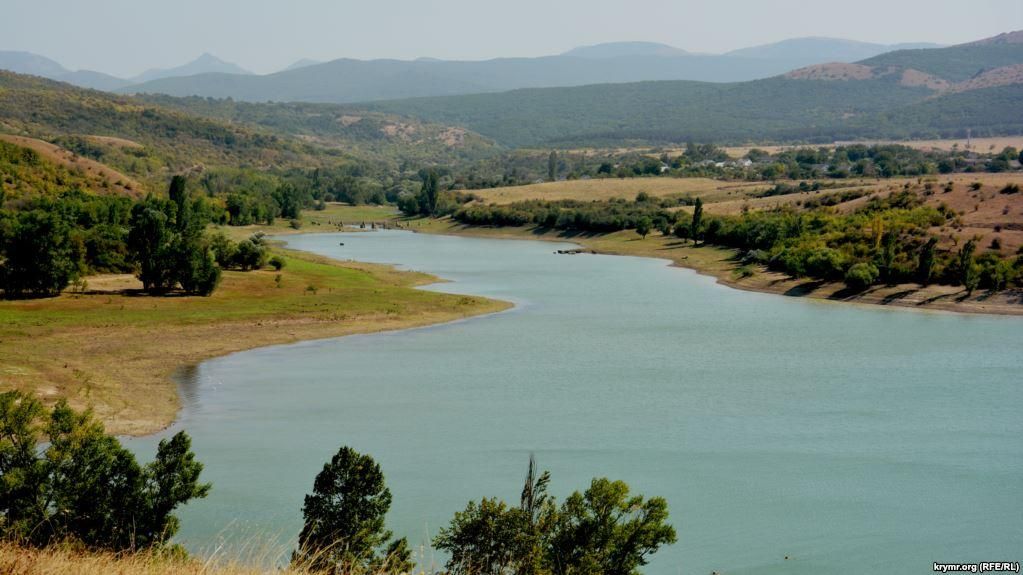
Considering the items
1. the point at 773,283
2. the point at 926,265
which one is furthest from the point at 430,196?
the point at 926,265

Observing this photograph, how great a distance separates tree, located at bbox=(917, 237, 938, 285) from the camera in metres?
55.7

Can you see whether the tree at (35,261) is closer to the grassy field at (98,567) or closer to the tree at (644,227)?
the grassy field at (98,567)

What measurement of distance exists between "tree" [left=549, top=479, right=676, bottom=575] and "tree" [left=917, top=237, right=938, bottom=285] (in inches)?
1742

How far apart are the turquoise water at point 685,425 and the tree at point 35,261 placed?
1144 centimetres

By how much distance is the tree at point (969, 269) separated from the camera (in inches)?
2116

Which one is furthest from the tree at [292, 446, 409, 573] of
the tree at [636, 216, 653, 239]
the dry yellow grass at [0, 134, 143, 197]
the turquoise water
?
the dry yellow grass at [0, 134, 143, 197]

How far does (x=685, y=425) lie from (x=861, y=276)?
30780 millimetres

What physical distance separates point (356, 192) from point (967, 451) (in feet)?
411

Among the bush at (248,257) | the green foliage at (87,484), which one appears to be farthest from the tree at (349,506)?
the bush at (248,257)

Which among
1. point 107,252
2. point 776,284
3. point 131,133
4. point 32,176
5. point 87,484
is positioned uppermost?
point 131,133

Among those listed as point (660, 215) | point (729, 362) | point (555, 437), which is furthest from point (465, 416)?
point (660, 215)

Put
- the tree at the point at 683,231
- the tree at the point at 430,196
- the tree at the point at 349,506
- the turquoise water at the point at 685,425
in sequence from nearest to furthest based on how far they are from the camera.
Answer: the tree at the point at 349,506 < the turquoise water at the point at 685,425 < the tree at the point at 683,231 < the tree at the point at 430,196

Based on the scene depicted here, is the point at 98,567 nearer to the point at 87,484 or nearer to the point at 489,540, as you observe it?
the point at 489,540

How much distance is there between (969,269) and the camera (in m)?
54.2
